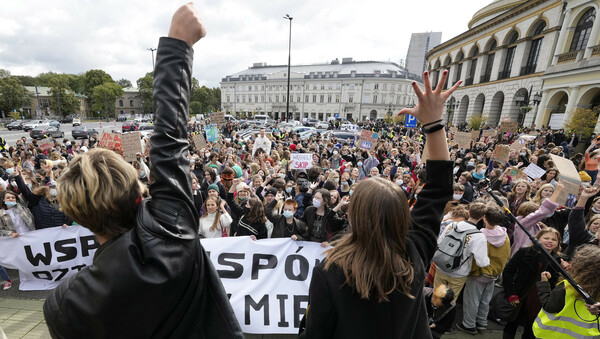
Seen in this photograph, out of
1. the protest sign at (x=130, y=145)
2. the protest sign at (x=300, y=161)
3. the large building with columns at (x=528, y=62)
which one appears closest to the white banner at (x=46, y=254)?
the protest sign at (x=130, y=145)

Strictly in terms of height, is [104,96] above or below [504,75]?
below

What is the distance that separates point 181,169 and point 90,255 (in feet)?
15.6

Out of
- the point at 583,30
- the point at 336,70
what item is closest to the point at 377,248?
the point at 583,30

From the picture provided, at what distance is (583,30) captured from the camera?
21250 mm

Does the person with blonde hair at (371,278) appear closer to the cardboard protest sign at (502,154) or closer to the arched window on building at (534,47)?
the cardboard protest sign at (502,154)

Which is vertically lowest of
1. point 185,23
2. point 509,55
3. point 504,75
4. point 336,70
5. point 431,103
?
point 431,103

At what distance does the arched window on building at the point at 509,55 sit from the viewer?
29605mm

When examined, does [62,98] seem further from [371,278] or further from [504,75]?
[371,278]

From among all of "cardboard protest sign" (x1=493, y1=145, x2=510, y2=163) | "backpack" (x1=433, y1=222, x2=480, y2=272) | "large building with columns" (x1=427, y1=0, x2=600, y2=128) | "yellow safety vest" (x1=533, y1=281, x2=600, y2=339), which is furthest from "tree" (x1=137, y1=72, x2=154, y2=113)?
"yellow safety vest" (x1=533, y1=281, x2=600, y2=339)

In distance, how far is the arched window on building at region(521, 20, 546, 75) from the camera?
26281 millimetres

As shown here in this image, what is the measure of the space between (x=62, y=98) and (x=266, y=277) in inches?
3035

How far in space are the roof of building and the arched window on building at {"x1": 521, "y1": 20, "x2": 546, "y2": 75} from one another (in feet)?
158

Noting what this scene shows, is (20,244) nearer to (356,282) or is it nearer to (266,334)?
(266,334)

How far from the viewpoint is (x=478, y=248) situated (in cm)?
369
